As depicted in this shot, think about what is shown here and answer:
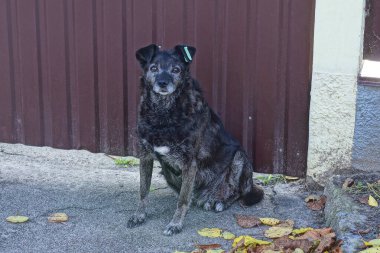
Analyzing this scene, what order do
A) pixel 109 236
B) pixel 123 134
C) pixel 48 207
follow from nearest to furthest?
pixel 109 236
pixel 48 207
pixel 123 134

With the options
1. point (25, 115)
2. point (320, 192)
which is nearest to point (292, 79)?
point (320, 192)

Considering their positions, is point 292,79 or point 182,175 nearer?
point 182,175

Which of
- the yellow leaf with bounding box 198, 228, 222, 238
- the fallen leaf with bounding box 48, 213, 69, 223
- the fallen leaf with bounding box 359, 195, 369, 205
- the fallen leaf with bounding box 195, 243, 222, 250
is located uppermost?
the fallen leaf with bounding box 359, 195, 369, 205

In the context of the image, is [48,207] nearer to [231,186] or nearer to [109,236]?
[109,236]

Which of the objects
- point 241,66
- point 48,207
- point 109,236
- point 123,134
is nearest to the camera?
point 109,236

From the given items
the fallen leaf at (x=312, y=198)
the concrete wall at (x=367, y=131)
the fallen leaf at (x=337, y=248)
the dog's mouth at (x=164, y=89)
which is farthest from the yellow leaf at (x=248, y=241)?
the concrete wall at (x=367, y=131)

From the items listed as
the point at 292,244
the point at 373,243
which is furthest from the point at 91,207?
the point at 373,243

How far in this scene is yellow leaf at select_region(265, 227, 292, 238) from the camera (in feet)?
16.0

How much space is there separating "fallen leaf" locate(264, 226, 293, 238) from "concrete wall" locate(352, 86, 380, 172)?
98cm

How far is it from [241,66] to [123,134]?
1.27 metres

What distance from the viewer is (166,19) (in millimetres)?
5938

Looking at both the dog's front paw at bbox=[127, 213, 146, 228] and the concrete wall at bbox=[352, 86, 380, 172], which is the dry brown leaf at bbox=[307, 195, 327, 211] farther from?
the dog's front paw at bbox=[127, 213, 146, 228]

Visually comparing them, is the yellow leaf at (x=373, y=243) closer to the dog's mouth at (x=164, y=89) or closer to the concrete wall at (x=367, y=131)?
the concrete wall at (x=367, y=131)

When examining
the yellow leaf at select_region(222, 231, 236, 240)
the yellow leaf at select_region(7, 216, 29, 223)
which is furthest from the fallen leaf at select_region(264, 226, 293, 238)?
the yellow leaf at select_region(7, 216, 29, 223)
